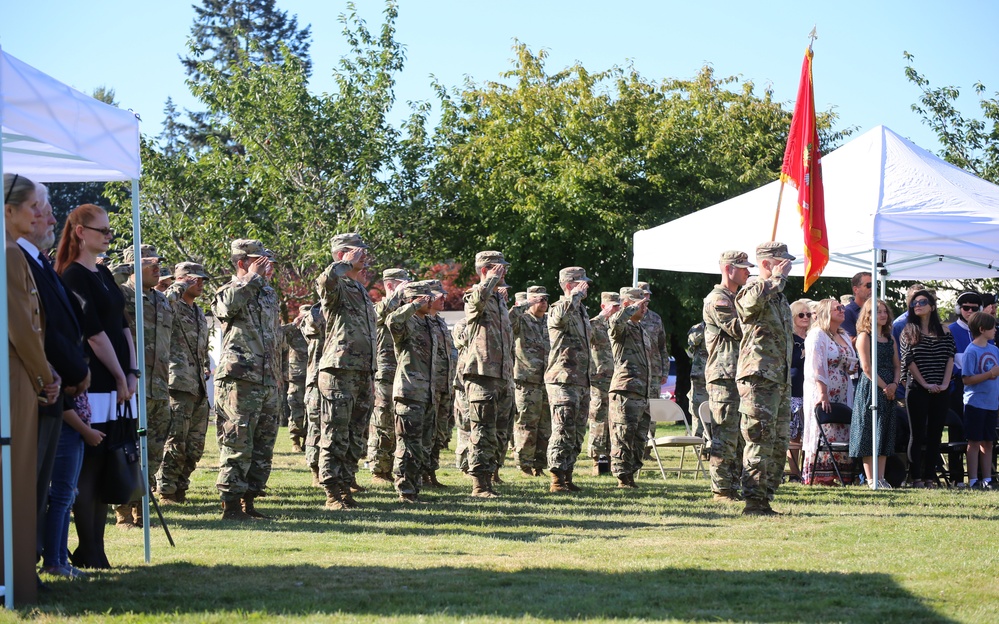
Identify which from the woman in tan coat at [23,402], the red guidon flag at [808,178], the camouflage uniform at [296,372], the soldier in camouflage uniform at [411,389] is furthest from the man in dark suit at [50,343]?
the camouflage uniform at [296,372]

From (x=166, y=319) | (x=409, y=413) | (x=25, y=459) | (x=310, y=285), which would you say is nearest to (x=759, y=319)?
(x=409, y=413)

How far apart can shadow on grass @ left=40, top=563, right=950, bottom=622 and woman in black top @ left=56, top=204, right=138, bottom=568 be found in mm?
326

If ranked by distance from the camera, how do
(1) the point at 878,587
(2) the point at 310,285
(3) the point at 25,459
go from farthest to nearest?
1. (2) the point at 310,285
2. (1) the point at 878,587
3. (3) the point at 25,459

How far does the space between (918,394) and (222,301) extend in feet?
24.2

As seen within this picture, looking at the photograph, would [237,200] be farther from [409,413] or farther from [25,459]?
[25,459]

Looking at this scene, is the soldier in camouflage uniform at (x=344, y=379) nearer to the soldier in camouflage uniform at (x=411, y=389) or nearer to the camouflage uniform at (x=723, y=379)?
the soldier in camouflage uniform at (x=411, y=389)

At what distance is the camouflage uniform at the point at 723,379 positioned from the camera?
1038 centimetres

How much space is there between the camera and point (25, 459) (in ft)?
17.9

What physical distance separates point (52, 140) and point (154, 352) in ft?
13.5

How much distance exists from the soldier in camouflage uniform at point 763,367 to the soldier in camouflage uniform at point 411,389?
2.82 metres

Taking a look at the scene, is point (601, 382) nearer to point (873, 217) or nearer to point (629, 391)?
point (629, 391)

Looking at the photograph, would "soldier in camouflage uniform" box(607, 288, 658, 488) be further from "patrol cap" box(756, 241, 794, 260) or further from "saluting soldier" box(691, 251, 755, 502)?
"patrol cap" box(756, 241, 794, 260)

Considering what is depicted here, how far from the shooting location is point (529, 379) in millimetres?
13180

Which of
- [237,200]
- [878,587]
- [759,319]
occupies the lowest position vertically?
[878,587]
